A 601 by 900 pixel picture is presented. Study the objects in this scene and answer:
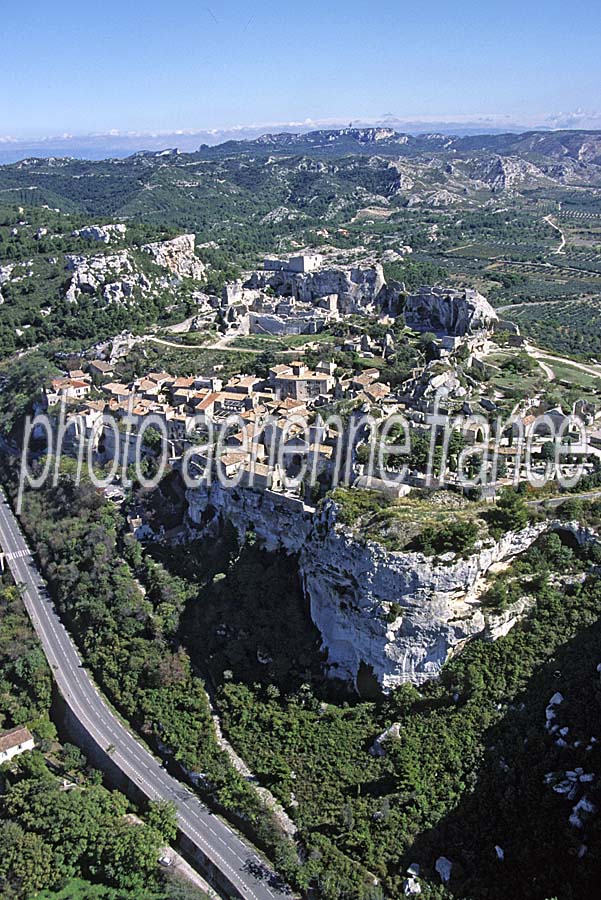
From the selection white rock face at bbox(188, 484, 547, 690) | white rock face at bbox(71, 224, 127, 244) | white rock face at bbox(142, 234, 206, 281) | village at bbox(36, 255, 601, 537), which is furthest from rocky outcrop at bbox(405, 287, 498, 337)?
white rock face at bbox(71, 224, 127, 244)

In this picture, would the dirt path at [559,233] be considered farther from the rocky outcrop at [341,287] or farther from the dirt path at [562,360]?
the dirt path at [562,360]

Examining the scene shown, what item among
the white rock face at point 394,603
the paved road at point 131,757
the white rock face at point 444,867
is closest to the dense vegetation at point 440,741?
the white rock face at point 444,867

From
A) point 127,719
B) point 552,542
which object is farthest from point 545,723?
point 127,719

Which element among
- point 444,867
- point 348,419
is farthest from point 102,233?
point 444,867

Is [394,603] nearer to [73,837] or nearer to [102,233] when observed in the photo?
[73,837]

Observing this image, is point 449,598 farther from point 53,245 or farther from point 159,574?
point 53,245

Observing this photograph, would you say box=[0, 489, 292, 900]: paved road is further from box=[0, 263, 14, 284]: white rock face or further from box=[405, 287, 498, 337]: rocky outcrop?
box=[0, 263, 14, 284]: white rock face
